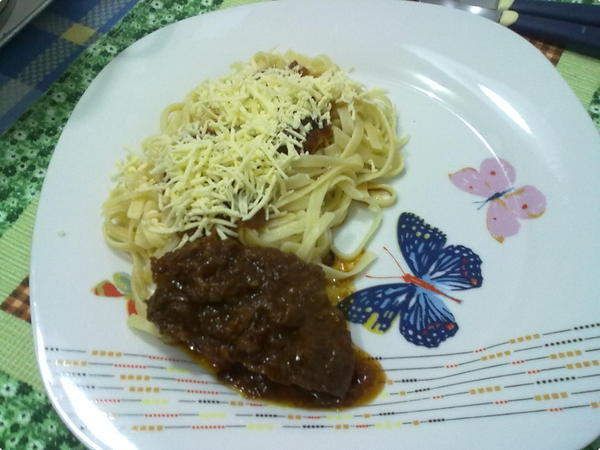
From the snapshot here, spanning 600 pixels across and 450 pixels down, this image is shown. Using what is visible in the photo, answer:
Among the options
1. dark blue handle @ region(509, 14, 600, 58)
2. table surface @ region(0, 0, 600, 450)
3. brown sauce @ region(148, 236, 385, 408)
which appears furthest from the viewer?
dark blue handle @ region(509, 14, 600, 58)

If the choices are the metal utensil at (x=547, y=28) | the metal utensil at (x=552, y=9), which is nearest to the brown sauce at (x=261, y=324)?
the metal utensil at (x=547, y=28)

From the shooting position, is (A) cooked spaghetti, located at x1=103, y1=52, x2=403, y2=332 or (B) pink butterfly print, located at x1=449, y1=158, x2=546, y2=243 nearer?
(A) cooked spaghetti, located at x1=103, y1=52, x2=403, y2=332

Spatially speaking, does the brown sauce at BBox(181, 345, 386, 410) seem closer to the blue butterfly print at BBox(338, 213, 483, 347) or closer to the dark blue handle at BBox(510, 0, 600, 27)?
the blue butterfly print at BBox(338, 213, 483, 347)

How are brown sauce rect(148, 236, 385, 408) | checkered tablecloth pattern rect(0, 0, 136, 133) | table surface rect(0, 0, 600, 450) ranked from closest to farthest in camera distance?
brown sauce rect(148, 236, 385, 408)
table surface rect(0, 0, 600, 450)
checkered tablecloth pattern rect(0, 0, 136, 133)

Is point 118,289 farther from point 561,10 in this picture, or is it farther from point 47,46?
point 561,10

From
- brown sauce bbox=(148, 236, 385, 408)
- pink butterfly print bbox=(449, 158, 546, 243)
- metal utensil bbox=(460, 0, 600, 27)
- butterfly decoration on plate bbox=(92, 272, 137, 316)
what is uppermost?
metal utensil bbox=(460, 0, 600, 27)

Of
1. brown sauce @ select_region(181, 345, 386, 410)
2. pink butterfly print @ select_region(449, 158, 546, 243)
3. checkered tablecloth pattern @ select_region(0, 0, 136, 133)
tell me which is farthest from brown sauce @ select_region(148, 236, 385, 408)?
checkered tablecloth pattern @ select_region(0, 0, 136, 133)

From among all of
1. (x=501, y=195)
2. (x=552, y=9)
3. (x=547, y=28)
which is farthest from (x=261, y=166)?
(x=552, y=9)
